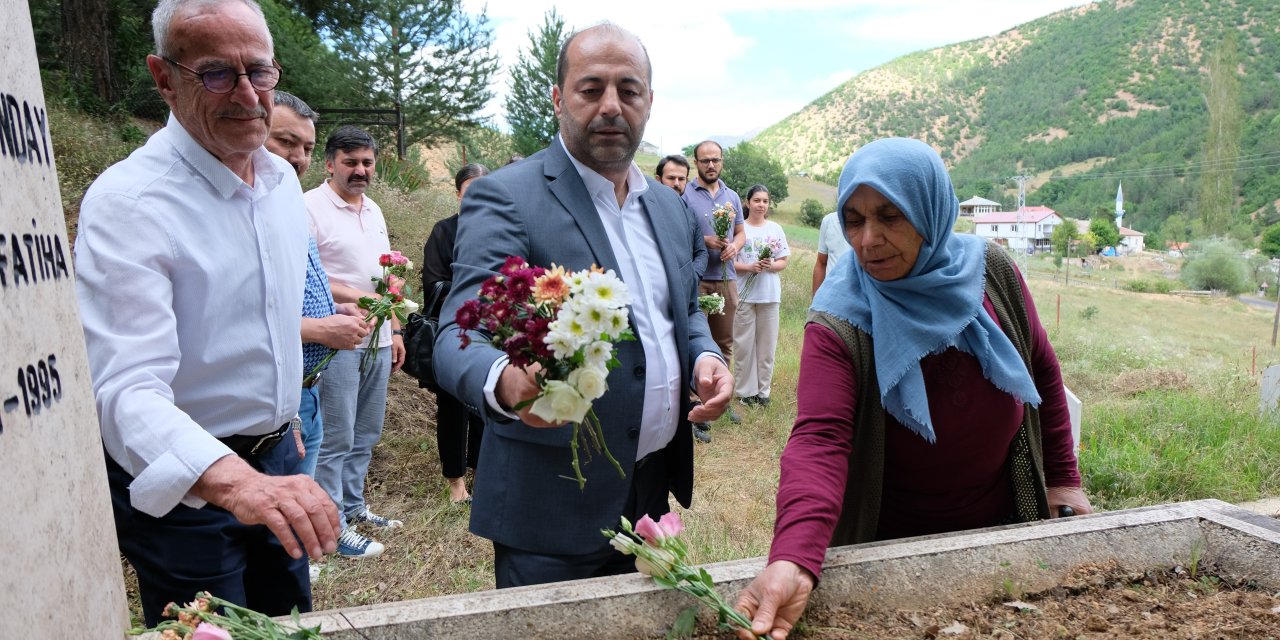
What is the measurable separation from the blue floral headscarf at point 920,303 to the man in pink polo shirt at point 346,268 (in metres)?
2.63

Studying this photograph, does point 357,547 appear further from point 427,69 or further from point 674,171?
point 427,69


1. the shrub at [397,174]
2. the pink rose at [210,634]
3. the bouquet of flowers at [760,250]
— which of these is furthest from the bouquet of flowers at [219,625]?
the shrub at [397,174]

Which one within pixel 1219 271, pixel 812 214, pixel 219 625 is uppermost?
pixel 219 625

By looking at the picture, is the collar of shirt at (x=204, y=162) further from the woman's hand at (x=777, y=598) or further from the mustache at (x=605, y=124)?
the woman's hand at (x=777, y=598)

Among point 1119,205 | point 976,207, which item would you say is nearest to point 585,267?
point 1119,205

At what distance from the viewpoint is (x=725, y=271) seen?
6.65 meters

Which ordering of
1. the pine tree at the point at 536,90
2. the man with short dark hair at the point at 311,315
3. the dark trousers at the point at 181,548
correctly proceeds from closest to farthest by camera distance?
the dark trousers at the point at 181,548
the man with short dark hair at the point at 311,315
the pine tree at the point at 536,90

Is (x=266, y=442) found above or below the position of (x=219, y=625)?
above

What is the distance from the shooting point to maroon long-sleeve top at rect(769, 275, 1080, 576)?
1.72 metres

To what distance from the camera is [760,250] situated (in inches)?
273

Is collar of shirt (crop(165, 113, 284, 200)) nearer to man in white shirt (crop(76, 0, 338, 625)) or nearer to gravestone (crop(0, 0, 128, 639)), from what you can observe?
man in white shirt (crop(76, 0, 338, 625))

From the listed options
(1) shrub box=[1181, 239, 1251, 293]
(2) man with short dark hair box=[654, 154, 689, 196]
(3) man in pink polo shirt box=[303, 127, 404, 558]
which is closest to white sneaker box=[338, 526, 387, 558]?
(3) man in pink polo shirt box=[303, 127, 404, 558]

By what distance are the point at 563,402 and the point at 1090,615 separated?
120cm

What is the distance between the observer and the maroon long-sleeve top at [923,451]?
1.72 m
